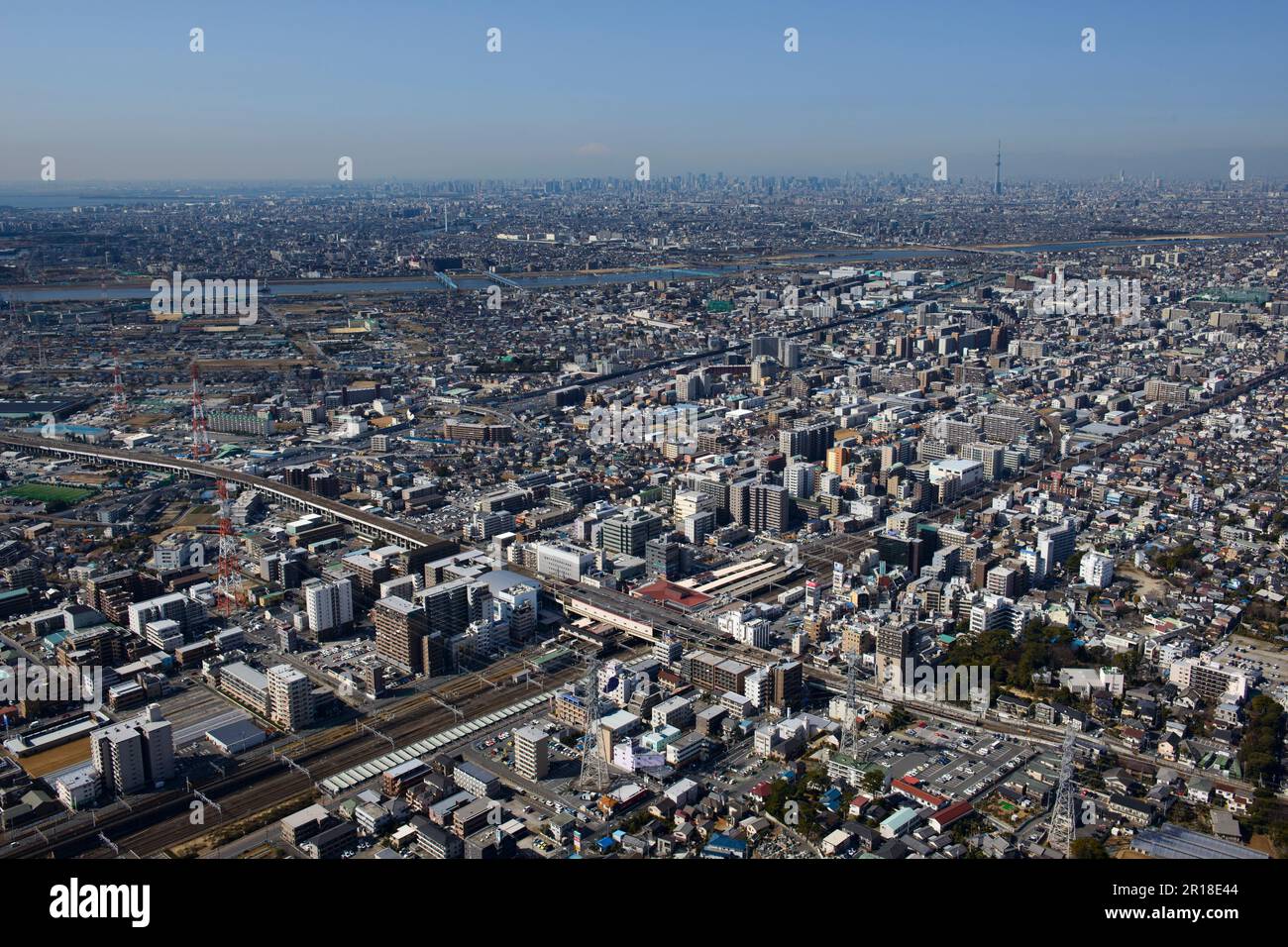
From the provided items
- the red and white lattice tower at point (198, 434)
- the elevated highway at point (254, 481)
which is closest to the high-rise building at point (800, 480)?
the elevated highway at point (254, 481)

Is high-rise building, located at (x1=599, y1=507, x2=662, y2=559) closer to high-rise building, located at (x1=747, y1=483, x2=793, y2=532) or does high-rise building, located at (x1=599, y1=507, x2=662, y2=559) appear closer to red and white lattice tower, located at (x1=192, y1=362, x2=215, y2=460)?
high-rise building, located at (x1=747, y1=483, x2=793, y2=532)

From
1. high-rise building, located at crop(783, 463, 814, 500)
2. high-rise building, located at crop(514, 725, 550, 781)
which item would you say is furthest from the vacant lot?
high-rise building, located at crop(783, 463, 814, 500)

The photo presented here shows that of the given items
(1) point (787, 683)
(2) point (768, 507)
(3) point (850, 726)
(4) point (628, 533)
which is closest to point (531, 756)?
(1) point (787, 683)

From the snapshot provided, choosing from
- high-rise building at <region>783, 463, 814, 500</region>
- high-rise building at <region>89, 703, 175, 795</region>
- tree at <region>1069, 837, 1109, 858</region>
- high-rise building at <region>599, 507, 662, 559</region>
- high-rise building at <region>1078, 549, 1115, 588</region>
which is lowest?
tree at <region>1069, 837, 1109, 858</region>

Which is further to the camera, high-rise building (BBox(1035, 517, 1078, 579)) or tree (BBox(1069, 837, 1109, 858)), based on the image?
high-rise building (BBox(1035, 517, 1078, 579))
